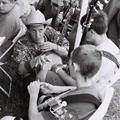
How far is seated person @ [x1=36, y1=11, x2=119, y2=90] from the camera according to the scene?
2.06m

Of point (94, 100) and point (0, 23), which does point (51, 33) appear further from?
point (94, 100)

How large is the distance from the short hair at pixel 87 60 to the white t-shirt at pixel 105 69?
1.13 feet

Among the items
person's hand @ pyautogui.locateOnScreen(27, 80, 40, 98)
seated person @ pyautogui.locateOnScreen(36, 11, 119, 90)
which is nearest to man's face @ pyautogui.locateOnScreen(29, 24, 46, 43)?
seated person @ pyautogui.locateOnScreen(36, 11, 119, 90)

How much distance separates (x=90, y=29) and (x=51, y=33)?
571mm

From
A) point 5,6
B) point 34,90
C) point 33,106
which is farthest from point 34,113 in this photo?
point 5,6

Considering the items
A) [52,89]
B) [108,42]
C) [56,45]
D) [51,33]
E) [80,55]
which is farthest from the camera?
[51,33]

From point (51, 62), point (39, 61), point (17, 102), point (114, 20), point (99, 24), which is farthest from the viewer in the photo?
point (114, 20)

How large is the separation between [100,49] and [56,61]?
2.27 feet

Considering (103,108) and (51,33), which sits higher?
(103,108)

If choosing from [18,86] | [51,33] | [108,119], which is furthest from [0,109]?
[108,119]

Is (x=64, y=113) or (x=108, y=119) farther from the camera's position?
(x=108, y=119)

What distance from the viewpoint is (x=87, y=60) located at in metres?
1.60

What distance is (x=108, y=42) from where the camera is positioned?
2240mm

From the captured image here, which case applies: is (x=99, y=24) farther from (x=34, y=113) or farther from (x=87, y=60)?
(x=34, y=113)
